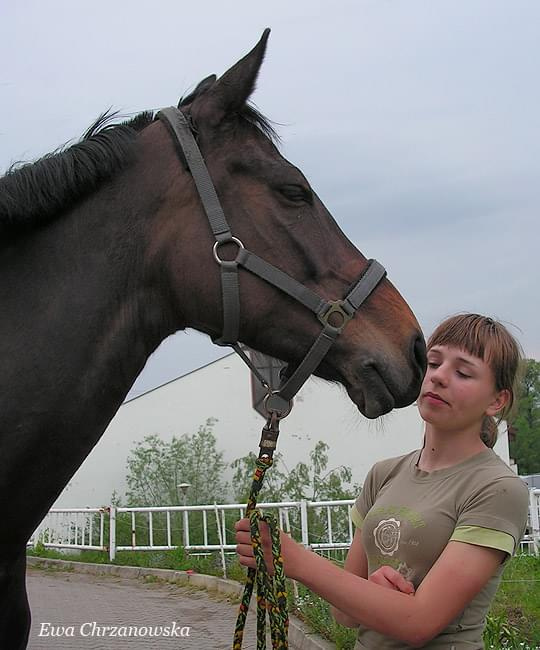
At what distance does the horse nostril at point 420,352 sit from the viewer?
7.73 ft

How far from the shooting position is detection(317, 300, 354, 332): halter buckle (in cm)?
235

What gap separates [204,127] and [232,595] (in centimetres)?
807

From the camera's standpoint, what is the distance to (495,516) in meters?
2.10

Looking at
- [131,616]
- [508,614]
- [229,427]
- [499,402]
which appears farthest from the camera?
[229,427]

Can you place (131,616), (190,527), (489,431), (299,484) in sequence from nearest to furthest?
(489,431), (131,616), (190,527), (299,484)

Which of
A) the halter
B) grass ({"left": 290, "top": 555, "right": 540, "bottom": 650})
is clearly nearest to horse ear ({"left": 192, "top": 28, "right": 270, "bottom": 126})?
the halter

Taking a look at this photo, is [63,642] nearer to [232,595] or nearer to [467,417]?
[232,595]

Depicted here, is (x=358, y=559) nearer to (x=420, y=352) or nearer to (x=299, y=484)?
(x=420, y=352)

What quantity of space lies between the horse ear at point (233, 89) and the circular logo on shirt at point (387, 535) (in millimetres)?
1317

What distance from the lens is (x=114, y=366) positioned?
2.37 meters

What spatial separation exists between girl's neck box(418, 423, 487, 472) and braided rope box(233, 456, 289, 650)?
21.3 inches

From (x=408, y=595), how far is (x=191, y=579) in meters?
9.40

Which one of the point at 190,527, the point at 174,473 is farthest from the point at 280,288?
the point at 174,473

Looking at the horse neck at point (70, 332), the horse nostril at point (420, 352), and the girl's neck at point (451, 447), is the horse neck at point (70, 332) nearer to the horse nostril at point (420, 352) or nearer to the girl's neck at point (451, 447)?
the horse nostril at point (420, 352)
